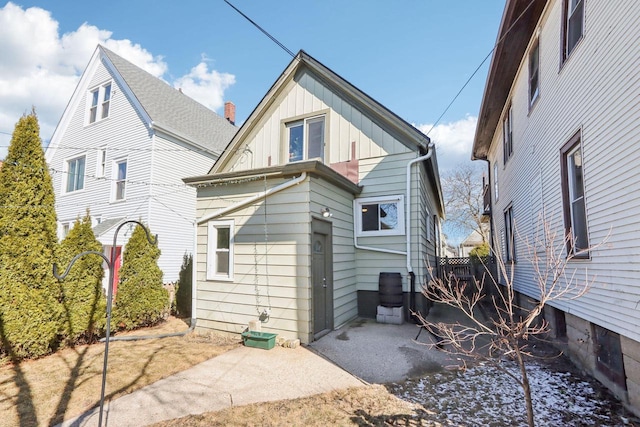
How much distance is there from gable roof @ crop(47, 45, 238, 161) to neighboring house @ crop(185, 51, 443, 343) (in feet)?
14.5

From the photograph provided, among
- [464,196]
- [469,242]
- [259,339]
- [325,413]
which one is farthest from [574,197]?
[469,242]

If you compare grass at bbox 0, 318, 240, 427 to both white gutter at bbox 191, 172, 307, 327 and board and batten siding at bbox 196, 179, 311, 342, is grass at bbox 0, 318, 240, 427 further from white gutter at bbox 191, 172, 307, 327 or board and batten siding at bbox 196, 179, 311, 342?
white gutter at bbox 191, 172, 307, 327

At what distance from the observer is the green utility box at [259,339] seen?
5.80 m

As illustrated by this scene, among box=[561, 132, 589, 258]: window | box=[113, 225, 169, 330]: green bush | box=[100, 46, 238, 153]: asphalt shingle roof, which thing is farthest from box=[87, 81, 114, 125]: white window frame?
box=[561, 132, 589, 258]: window

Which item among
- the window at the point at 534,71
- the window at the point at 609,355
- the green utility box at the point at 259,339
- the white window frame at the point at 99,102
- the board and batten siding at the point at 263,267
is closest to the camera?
the window at the point at 609,355

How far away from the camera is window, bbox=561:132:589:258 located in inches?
195

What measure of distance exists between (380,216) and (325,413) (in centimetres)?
523

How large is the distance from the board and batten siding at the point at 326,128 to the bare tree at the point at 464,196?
28.8 m

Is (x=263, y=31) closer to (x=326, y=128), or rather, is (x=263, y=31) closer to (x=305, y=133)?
(x=326, y=128)

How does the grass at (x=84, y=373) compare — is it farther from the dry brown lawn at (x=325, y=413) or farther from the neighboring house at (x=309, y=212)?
the dry brown lawn at (x=325, y=413)

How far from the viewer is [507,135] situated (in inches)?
408

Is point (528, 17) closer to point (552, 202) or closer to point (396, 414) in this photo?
point (552, 202)

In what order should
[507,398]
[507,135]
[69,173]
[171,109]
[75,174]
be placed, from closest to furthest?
[507,398]
[507,135]
[171,109]
[75,174]
[69,173]

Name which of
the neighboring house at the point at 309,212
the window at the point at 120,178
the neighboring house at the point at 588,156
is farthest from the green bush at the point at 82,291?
the neighboring house at the point at 588,156
